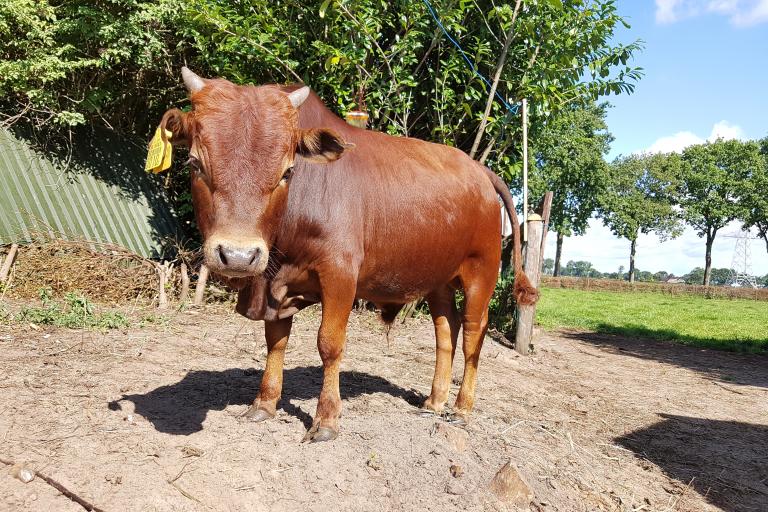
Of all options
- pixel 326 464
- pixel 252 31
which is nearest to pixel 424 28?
pixel 252 31

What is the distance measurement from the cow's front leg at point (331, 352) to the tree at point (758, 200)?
4647 centimetres

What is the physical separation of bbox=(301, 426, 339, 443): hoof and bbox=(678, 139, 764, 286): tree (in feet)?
147

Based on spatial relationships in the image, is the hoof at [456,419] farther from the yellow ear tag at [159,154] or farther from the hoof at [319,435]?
the yellow ear tag at [159,154]

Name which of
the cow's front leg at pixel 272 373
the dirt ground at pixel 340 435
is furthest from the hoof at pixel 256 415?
the dirt ground at pixel 340 435

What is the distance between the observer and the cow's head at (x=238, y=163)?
270cm

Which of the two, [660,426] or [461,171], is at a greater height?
[461,171]

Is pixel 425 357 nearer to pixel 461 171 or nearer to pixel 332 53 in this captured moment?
pixel 461 171

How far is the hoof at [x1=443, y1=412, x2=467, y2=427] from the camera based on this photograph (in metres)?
4.20

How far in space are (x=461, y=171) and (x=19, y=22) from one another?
785cm

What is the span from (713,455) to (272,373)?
3.68 meters

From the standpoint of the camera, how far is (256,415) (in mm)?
3750

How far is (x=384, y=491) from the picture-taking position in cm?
304

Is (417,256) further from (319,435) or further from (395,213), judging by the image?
(319,435)

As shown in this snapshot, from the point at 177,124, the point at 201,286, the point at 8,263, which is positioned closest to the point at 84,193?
Result: the point at 8,263
